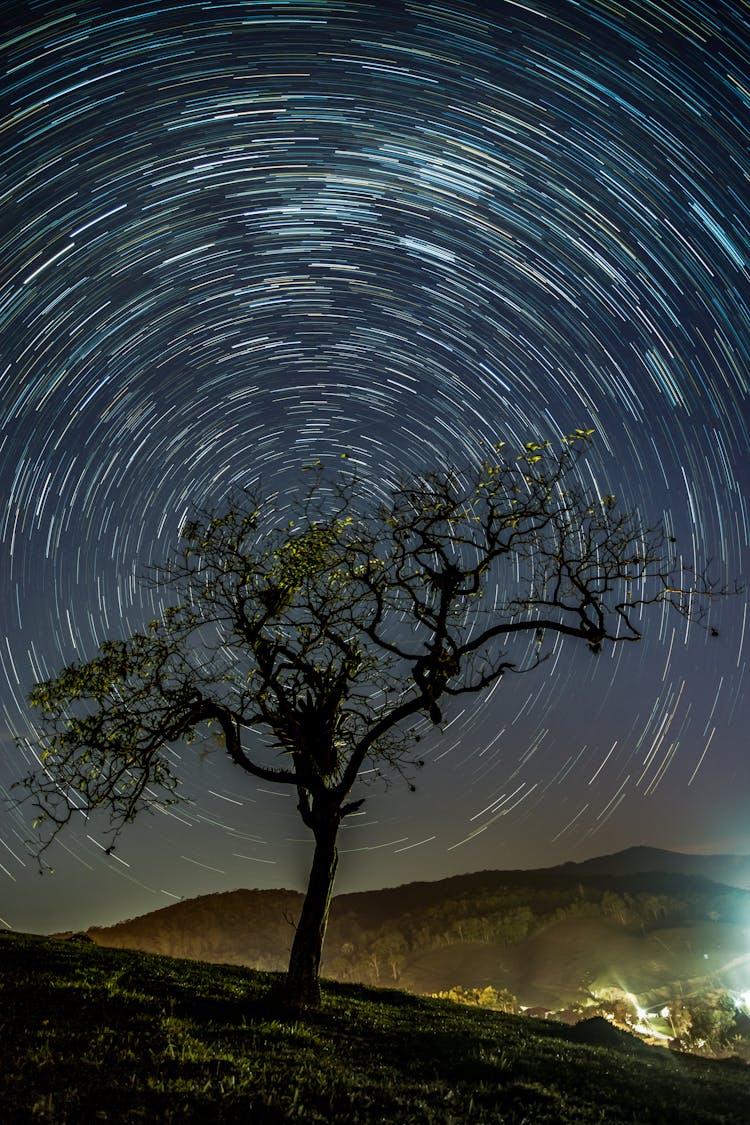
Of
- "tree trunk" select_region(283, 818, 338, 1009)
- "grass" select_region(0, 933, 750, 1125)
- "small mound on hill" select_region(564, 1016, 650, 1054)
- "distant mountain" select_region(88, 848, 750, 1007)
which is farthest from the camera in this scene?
"distant mountain" select_region(88, 848, 750, 1007)

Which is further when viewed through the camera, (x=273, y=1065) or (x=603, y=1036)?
(x=603, y=1036)

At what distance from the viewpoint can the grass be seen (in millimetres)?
6637

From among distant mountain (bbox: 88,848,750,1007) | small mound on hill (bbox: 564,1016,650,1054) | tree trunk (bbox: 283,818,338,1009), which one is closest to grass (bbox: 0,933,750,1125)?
tree trunk (bbox: 283,818,338,1009)

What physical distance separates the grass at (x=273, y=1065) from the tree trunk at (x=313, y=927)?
0.50 m

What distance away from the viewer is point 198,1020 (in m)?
11.0

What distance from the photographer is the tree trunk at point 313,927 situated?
13.5 metres

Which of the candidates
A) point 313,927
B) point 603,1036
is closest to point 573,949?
point 603,1036

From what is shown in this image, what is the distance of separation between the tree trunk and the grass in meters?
0.50

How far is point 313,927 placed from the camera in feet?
46.8

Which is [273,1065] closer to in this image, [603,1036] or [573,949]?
[603,1036]

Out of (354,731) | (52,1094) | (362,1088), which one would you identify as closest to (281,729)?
(354,731)

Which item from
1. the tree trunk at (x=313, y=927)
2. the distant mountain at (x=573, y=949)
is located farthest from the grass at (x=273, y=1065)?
the distant mountain at (x=573, y=949)

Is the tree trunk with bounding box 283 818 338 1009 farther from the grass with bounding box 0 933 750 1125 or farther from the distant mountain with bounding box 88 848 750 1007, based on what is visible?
the distant mountain with bounding box 88 848 750 1007

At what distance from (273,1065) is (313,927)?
6003 millimetres
